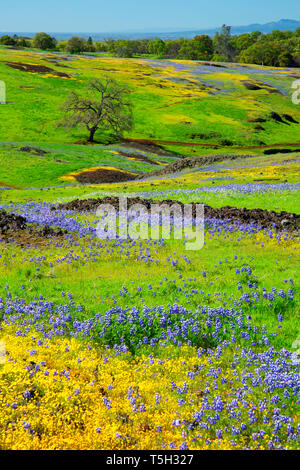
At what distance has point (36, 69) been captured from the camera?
489 ft

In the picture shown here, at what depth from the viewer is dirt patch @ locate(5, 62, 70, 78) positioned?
145500mm

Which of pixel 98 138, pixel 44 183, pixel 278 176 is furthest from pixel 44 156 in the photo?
pixel 278 176

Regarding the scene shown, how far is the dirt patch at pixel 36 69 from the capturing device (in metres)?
146

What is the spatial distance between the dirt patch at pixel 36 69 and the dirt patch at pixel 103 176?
9731 centimetres

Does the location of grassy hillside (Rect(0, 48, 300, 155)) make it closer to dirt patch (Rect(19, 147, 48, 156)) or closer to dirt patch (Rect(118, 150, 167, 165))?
dirt patch (Rect(19, 147, 48, 156))

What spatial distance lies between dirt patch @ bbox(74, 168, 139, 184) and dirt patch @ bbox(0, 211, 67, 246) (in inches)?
1359

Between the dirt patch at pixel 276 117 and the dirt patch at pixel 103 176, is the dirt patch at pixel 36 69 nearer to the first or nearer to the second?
the dirt patch at pixel 276 117

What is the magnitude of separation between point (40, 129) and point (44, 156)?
97.4ft

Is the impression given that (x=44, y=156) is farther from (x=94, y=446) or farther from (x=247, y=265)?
(x=94, y=446)

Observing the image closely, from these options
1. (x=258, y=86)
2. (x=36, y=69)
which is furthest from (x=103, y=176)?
(x=258, y=86)

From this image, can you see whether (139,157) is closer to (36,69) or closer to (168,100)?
(168,100)

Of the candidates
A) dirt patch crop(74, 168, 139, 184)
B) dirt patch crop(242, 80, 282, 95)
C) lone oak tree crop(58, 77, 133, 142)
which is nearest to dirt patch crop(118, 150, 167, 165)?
lone oak tree crop(58, 77, 133, 142)

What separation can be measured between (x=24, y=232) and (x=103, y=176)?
129ft

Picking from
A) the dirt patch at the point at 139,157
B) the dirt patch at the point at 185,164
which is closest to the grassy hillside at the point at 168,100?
the dirt patch at the point at 139,157
